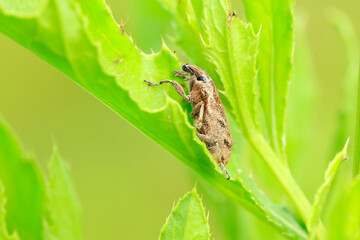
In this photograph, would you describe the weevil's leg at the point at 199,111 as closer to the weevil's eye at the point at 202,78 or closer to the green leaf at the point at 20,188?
the weevil's eye at the point at 202,78

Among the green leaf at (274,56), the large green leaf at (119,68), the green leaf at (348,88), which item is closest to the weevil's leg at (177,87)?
the large green leaf at (119,68)

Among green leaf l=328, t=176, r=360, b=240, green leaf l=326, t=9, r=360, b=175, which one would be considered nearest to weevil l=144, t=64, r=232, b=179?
green leaf l=326, t=9, r=360, b=175

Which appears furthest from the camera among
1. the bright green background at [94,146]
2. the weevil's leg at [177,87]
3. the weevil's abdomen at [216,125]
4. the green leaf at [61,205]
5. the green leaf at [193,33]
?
the bright green background at [94,146]

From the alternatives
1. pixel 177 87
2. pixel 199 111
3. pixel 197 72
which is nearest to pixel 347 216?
pixel 177 87

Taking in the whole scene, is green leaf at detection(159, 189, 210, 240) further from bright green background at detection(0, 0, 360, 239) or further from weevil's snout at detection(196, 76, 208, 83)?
bright green background at detection(0, 0, 360, 239)

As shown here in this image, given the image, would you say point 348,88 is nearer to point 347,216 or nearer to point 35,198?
point 347,216

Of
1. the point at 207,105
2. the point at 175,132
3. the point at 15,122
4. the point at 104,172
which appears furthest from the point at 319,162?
the point at 15,122
